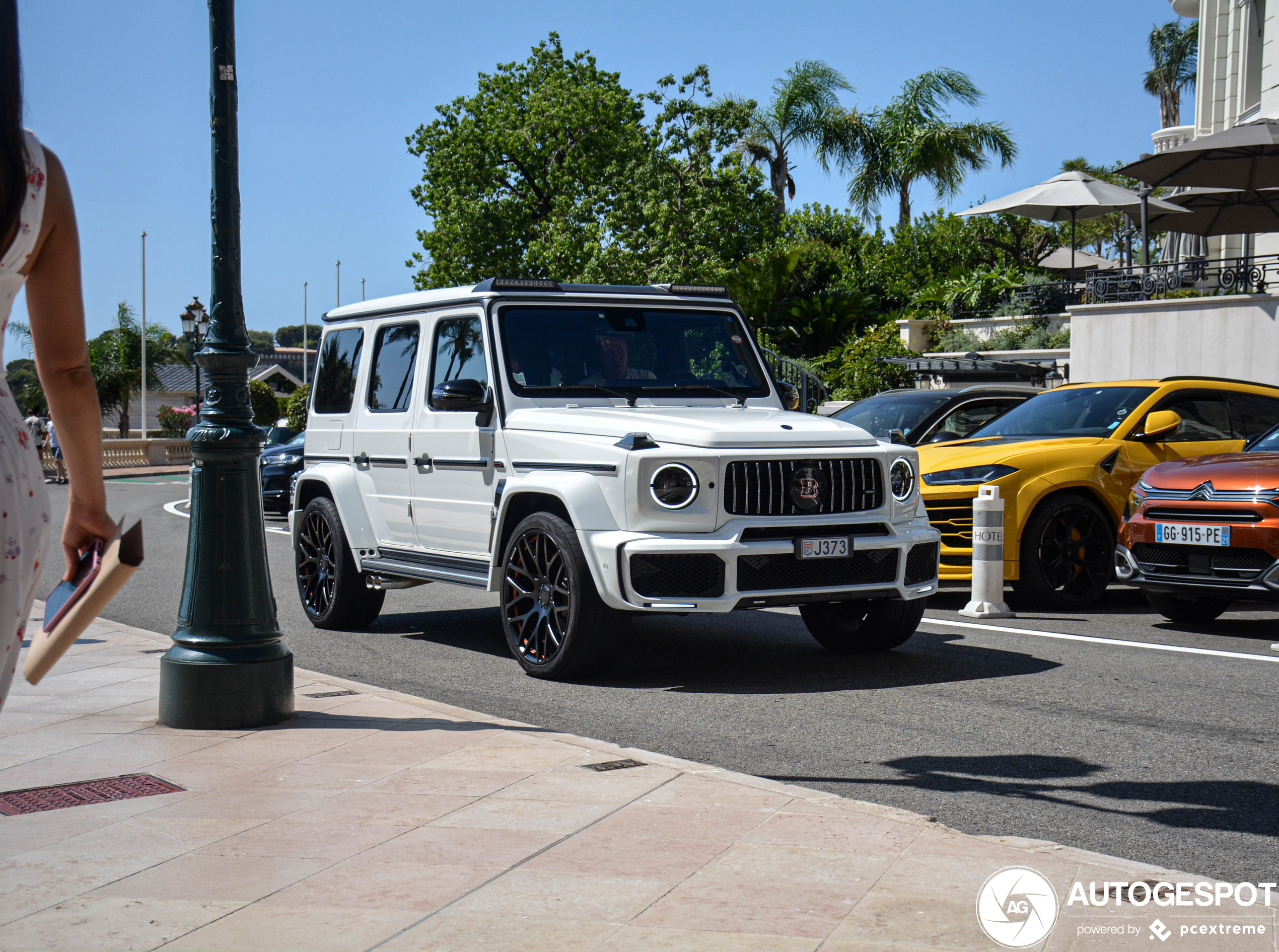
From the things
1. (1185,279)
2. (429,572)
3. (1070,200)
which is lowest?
(429,572)

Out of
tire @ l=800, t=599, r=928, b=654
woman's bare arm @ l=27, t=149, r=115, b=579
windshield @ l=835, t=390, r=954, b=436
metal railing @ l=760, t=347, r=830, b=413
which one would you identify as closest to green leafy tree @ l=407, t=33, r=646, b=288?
metal railing @ l=760, t=347, r=830, b=413

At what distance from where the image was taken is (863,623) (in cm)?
823

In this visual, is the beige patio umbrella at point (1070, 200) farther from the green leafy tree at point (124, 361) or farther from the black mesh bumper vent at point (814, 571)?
the green leafy tree at point (124, 361)

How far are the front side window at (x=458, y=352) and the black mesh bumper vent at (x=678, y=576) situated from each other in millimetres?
1913

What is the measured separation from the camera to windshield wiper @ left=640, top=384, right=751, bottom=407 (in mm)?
8406

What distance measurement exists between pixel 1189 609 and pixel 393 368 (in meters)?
5.89

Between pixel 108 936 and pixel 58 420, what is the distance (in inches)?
64.5

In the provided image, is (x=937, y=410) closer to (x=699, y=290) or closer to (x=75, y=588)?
(x=699, y=290)

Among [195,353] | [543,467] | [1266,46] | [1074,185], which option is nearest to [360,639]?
[543,467]

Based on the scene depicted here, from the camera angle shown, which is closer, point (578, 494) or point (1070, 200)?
point (578, 494)

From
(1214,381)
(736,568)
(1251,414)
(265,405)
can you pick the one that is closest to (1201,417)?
(1214,381)

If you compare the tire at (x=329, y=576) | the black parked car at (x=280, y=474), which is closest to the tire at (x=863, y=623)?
the tire at (x=329, y=576)

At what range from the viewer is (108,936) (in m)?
3.43

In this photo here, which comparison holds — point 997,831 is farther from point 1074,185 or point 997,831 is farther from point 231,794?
point 1074,185
